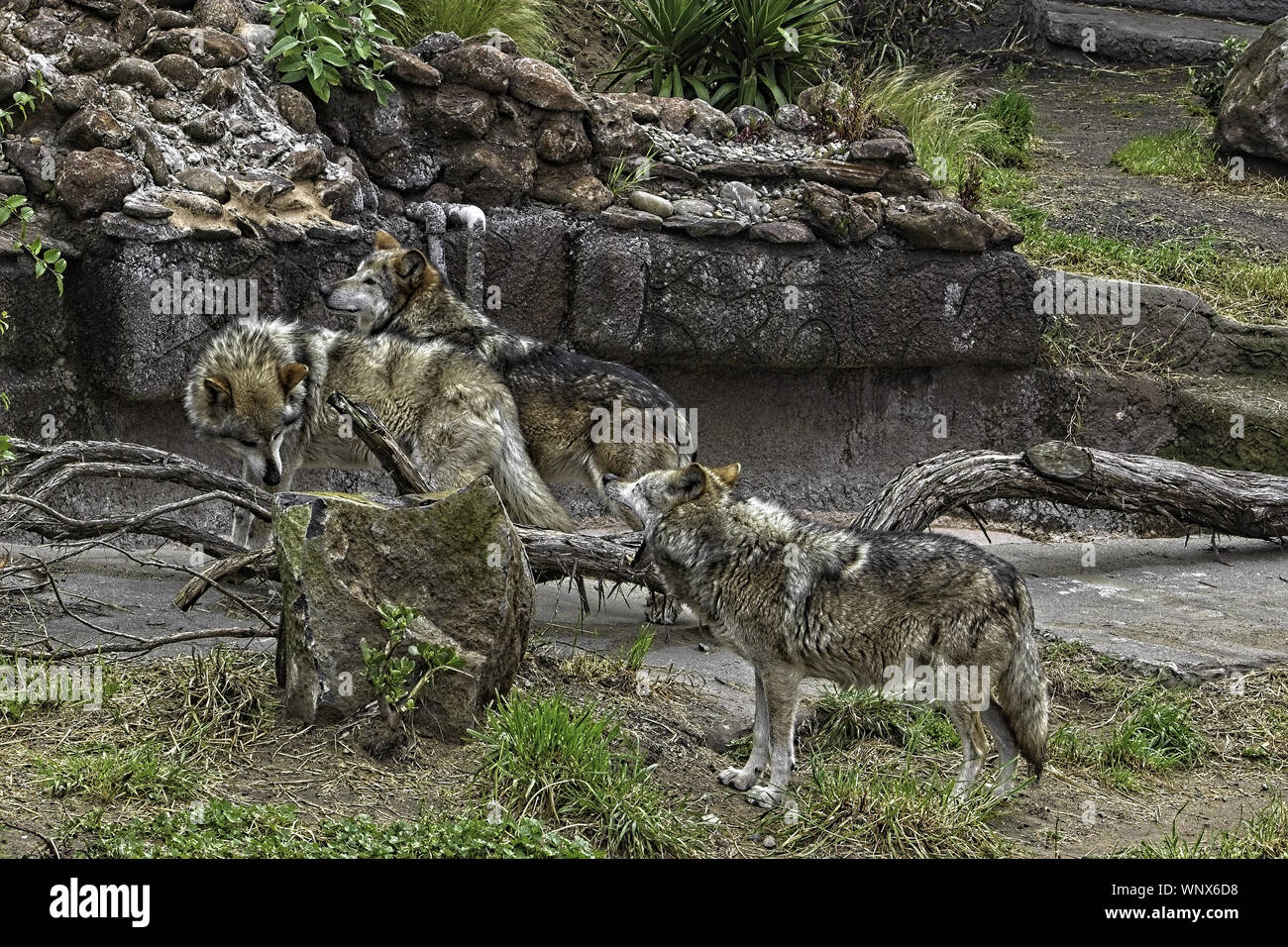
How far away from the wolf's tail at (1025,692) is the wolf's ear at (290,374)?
4.21 metres

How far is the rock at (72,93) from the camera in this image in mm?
9602

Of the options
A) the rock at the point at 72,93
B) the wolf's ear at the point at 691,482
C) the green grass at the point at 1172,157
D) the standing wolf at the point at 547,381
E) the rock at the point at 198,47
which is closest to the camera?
the wolf's ear at the point at 691,482

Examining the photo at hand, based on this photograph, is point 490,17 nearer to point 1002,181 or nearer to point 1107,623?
point 1002,181

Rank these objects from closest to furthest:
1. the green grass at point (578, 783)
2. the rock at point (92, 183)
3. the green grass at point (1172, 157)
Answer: the green grass at point (578, 783) → the rock at point (92, 183) → the green grass at point (1172, 157)

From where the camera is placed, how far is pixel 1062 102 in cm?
1831

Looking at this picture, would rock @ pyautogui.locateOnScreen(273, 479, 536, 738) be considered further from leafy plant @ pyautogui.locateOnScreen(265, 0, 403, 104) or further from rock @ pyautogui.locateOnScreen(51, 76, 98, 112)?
leafy plant @ pyautogui.locateOnScreen(265, 0, 403, 104)

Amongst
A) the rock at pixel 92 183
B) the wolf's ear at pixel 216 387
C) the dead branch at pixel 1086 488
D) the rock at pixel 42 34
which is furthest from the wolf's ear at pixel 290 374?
the rock at pixel 42 34

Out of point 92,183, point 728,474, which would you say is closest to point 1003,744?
point 728,474

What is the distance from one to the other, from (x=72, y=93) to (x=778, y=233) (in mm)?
5253

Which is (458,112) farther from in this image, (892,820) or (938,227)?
(892,820)

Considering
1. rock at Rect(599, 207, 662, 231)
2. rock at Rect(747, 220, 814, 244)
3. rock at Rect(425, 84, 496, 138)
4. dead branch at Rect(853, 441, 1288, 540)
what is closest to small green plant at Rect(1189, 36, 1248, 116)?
dead branch at Rect(853, 441, 1288, 540)

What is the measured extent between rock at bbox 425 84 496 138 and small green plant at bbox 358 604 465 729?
596 cm

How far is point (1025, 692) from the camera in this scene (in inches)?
222

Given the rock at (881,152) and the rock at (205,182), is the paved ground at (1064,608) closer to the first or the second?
the rock at (205,182)
